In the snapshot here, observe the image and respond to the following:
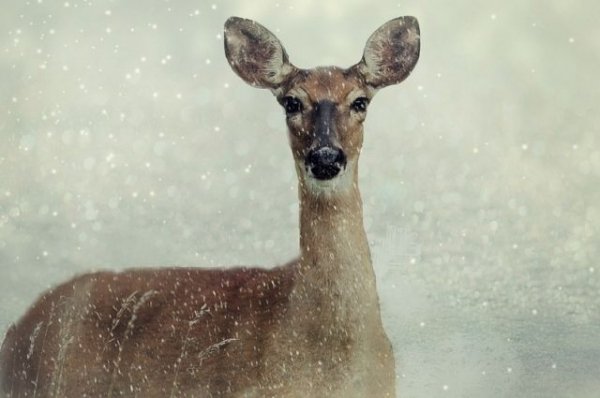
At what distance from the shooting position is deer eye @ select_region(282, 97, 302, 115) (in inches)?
146

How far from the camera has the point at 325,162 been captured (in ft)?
11.1

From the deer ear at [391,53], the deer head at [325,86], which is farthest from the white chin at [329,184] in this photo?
the deer ear at [391,53]

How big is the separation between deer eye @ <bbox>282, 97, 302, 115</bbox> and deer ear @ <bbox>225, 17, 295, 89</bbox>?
19cm

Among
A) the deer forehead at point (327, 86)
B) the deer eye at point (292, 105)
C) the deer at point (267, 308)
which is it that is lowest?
the deer at point (267, 308)

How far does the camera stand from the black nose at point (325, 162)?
338 centimetres

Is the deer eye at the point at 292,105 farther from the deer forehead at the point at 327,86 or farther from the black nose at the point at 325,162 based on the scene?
the black nose at the point at 325,162

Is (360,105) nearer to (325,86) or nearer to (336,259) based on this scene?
(325,86)

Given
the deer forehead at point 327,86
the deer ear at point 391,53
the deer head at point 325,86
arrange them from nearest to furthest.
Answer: the deer head at point 325,86, the deer forehead at point 327,86, the deer ear at point 391,53

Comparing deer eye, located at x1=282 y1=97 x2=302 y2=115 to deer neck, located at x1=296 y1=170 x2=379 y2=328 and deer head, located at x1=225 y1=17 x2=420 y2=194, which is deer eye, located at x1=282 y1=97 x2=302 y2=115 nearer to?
deer head, located at x1=225 y1=17 x2=420 y2=194

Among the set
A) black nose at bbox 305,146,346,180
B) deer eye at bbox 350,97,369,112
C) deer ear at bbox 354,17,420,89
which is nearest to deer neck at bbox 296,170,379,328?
black nose at bbox 305,146,346,180

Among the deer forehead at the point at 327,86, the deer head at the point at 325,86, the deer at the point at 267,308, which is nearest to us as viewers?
the deer at the point at 267,308

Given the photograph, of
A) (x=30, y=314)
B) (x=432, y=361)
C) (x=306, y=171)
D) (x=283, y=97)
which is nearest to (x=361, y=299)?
(x=306, y=171)

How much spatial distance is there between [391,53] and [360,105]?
418mm

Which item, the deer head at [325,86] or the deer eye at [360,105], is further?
the deer eye at [360,105]
